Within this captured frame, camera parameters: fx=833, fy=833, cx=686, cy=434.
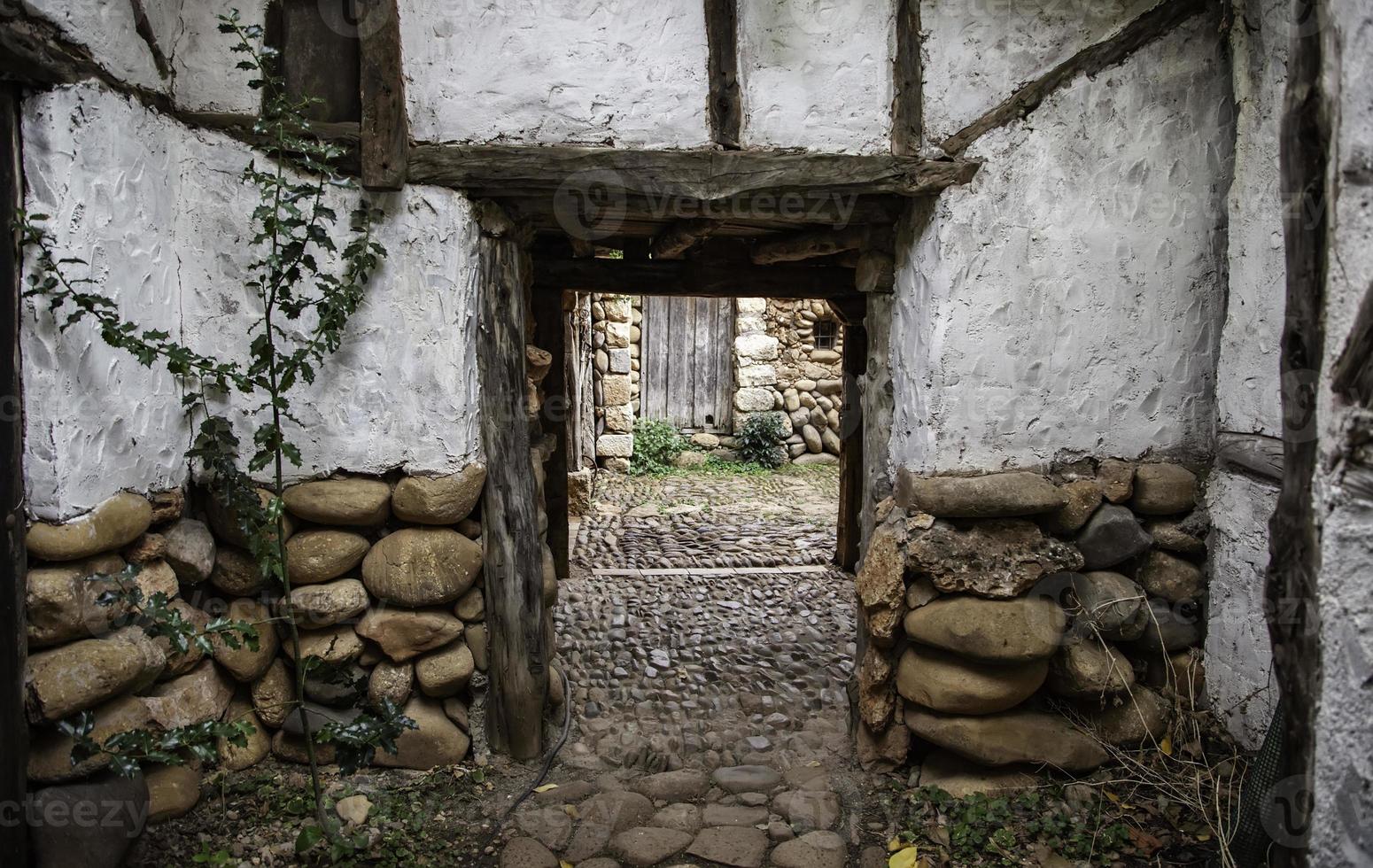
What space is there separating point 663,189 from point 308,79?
1.27 metres

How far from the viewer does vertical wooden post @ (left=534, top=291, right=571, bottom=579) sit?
5.27 meters

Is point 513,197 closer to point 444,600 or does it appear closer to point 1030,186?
point 444,600

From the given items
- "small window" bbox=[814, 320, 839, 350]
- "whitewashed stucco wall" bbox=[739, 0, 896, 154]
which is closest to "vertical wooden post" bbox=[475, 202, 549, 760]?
"whitewashed stucco wall" bbox=[739, 0, 896, 154]

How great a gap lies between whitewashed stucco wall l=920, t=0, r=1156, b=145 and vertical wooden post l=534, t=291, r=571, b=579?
9.45ft

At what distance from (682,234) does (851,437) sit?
2.62 m

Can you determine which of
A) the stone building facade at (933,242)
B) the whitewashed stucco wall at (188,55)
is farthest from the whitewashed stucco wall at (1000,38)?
the whitewashed stucco wall at (188,55)

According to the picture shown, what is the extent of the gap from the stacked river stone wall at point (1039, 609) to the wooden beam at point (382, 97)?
2178 millimetres

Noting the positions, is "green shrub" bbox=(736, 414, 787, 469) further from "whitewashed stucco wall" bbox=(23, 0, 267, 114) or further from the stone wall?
"whitewashed stucco wall" bbox=(23, 0, 267, 114)

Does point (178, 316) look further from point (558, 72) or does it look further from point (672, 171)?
point (672, 171)

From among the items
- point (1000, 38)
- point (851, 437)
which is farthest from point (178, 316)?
point (851, 437)

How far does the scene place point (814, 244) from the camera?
3553 millimetres

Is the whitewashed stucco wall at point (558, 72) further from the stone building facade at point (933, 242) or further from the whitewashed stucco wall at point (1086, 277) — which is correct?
the whitewashed stucco wall at point (1086, 277)

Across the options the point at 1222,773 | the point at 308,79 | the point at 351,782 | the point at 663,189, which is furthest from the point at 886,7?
the point at 351,782

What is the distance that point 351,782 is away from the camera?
3062mm
